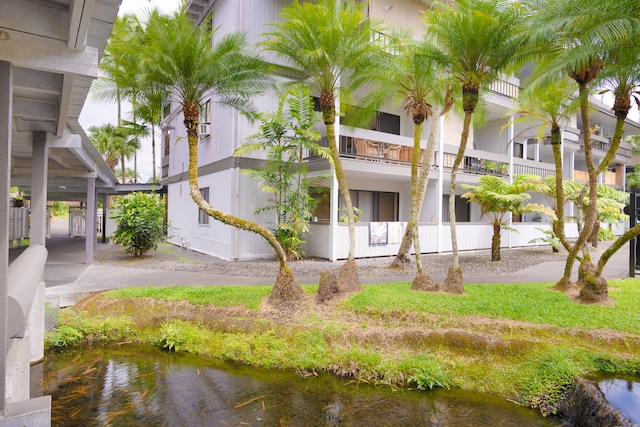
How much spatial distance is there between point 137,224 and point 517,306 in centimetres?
1288

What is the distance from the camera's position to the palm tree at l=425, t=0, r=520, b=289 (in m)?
7.56

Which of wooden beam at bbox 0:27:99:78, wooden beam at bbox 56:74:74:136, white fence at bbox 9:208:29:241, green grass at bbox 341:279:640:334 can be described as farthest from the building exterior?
wooden beam at bbox 0:27:99:78

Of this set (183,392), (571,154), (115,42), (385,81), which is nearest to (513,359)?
(183,392)

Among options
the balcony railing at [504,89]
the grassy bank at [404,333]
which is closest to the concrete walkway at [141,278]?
the grassy bank at [404,333]

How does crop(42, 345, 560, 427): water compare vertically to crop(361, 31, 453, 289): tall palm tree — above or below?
below

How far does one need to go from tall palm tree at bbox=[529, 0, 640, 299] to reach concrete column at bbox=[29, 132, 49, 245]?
937cm

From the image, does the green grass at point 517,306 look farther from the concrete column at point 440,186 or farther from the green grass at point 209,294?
the concrete column at point 440,186

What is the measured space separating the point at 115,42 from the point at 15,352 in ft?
68.8

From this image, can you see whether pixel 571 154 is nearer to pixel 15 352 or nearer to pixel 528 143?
pixel 528 143

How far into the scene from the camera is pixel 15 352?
445 centimetres

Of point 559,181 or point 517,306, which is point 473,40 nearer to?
point 559,181

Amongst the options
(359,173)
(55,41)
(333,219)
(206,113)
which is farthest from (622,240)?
(206,113)

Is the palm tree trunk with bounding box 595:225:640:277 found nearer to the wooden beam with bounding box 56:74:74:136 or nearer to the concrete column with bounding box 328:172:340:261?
the concrete column with bounding box 328:172:340:261

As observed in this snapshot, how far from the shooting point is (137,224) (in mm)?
14602
